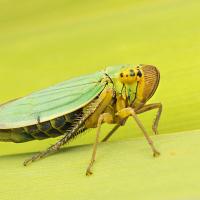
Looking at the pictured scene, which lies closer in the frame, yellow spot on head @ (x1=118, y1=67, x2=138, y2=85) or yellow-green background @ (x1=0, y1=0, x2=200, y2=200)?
yellow-green background @ (x1=0, y1=0, x2=200, y2=200)

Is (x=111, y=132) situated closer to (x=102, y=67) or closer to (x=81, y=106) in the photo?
(x=81, y=106)

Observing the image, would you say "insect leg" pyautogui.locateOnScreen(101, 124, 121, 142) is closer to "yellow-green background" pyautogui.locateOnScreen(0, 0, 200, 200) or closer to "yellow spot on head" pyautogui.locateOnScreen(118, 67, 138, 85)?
"yellow-green background" pyautogui.locateOnScreen(0, 0, 200, 200)

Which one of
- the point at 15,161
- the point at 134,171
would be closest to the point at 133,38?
the point at 15,161

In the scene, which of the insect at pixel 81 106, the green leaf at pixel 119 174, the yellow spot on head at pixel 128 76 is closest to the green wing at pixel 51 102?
the insect at pixel 81 106

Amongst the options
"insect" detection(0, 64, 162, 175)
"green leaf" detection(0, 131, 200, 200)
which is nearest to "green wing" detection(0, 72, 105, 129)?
"insect" detection(0, 64, 162, 175)

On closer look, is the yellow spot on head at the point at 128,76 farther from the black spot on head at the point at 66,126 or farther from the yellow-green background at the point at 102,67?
the black spot on head at the point at 66,126

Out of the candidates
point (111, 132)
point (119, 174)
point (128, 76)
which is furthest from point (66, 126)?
point (119, 174)
